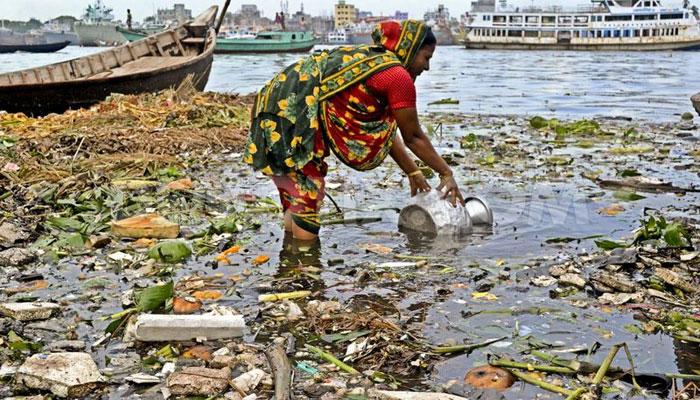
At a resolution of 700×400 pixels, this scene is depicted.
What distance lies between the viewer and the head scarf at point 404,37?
3.67 m

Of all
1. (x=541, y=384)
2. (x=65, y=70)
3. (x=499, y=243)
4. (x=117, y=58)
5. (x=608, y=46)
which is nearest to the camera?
(x=541, y=384)

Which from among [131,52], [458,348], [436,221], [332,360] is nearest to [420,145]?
[436,221]

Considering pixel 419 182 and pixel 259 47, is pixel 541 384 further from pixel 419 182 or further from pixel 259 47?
pixel 259 47

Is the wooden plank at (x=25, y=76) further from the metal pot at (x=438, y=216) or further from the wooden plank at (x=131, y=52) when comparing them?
the metal pot at (x=438, y=216)

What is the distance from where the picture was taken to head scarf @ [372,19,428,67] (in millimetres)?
3666

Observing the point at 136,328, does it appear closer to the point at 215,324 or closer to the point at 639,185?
the point at 215,324

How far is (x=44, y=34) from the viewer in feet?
292

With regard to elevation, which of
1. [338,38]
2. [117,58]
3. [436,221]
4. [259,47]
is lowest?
[436,221]

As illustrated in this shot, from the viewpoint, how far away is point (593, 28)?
5291 centimetres

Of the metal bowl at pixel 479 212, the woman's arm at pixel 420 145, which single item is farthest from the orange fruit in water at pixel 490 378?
the metal bowl at pixel 479 212

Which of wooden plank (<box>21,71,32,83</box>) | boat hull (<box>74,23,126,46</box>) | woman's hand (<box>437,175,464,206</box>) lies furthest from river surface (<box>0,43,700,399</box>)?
boat hull (<box>74,23,126,46</box>)

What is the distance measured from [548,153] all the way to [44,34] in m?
92.6

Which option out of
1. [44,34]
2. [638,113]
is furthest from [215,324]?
[44,34]

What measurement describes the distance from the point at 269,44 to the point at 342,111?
46398 mm
